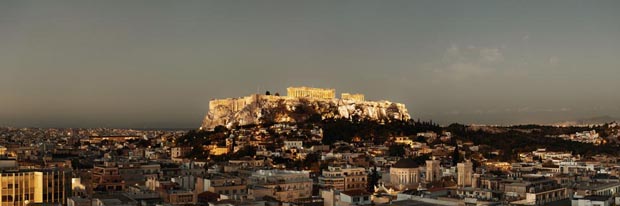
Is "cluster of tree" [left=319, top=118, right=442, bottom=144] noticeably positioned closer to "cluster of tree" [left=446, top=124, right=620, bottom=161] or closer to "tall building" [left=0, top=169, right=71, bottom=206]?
"cluster of tree" [left=446, top=124, right=620, bottom=161]

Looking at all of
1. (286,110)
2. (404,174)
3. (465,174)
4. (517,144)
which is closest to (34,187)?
(404,174)

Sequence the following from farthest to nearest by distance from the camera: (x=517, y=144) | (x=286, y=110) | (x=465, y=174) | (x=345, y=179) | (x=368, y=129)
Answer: (x=286, y=110), (x=368, y=129), (x=517, y=144), (x=345, y=179), (x=465, y=174)

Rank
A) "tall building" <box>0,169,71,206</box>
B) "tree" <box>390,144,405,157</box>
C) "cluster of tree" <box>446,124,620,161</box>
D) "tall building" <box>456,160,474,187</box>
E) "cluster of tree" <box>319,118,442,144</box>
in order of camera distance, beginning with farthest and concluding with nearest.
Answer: "cluster of tree" <box>319,118,442,144</box> → "cluster of tree" <box>446,124,620,161</box> → "tree" <box>390,144,405,157</box> → "tall building" <box>456,160,474,187</box> → "tall building" <box>0,169,71,206</box>

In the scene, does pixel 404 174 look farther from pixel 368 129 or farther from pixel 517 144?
pixel 368 129

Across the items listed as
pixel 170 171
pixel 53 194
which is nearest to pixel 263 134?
pixel 170 171

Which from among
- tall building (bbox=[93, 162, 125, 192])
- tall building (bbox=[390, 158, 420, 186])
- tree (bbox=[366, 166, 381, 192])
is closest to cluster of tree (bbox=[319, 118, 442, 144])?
tree (bbox=[366, 166, 381, 192])

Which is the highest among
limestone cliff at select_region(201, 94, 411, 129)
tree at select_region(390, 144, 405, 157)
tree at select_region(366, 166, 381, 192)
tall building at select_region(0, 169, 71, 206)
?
limestone cliff at select_region(201, 94, 411, 129)
